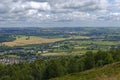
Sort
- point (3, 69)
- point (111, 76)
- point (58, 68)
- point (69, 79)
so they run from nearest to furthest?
point (111, 76) < point (69, 79) < point (58, 68) < point (3, 69)

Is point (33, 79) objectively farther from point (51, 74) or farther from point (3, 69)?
point (3, 69)

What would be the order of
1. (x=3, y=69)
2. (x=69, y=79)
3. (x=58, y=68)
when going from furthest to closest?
(x=3, y=69)
(x=58, y=68)
(x=69, y=79)

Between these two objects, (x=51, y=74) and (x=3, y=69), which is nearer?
(x=51, y=74)

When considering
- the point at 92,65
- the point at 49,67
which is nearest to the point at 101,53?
the point at 92,65

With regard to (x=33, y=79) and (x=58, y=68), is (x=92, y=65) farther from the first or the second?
(x=33, y=79)

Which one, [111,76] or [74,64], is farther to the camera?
[74,64]

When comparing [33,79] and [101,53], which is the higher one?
[101,53]

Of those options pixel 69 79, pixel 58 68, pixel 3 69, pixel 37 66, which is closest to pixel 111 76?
pixel 69 79

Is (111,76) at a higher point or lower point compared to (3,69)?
higher

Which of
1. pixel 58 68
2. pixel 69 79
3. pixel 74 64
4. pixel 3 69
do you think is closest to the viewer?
pixel 69 79
